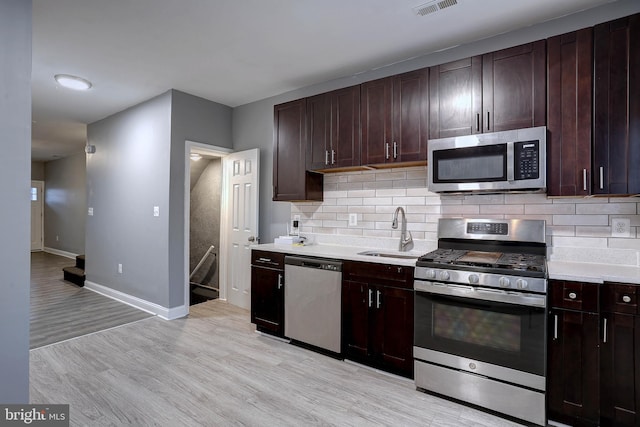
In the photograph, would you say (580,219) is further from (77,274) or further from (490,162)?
(77,274)

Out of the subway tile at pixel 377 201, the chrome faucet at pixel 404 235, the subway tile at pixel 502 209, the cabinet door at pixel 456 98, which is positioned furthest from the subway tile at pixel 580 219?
the subway tile at pixel 377 201

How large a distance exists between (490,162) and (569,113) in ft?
1.82

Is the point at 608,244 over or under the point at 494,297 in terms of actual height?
over

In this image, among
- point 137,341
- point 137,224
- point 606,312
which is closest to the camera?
point 606,312

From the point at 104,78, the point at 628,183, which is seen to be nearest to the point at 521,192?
the point at 628,183

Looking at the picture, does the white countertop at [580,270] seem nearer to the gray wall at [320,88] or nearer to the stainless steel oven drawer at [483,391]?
the stainless steel oven drawer at [483,391]

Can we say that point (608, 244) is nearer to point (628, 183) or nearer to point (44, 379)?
point (628, 183)

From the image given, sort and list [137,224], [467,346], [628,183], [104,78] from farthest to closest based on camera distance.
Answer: [137,224] < [104,78] < [467,346] < [628,183]

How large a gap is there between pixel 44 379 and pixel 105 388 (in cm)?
55

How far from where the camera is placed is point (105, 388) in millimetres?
2412

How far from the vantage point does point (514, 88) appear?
237 cm

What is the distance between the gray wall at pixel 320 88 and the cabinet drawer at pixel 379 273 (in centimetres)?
149

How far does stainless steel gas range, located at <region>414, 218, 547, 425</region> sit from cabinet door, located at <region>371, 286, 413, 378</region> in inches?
3.7

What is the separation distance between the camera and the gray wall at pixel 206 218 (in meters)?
5.53
